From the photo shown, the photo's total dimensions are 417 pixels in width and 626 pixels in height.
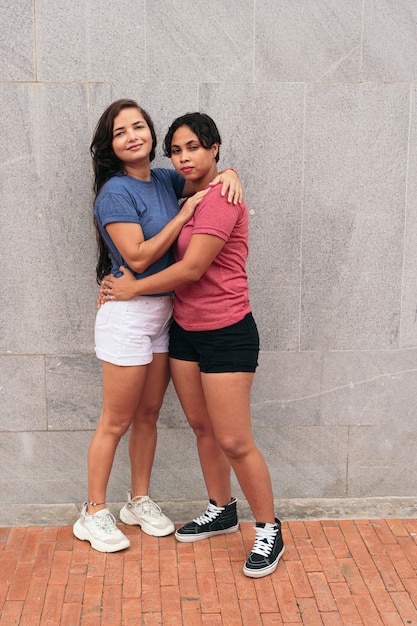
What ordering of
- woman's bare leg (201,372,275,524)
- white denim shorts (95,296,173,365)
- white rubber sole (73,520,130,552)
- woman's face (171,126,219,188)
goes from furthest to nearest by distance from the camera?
white rubber sole (73,520,130,552), white denim shorts (95,296,173,365), woman's bare leg (201,372,275,524), woman's face (171,126,219,188)

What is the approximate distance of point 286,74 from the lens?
12.3ft

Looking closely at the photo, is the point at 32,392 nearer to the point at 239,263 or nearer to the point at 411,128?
the point at 239,263

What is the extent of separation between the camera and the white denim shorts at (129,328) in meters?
3.45

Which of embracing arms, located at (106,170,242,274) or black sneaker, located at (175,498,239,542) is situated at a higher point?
embracing arms, located at (106,170,242,274)

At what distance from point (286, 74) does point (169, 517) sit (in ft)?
8.51

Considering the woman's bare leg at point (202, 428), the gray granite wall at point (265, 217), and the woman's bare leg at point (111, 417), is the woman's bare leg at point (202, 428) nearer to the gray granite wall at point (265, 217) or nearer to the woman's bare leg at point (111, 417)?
the woman's bare leg at point (111, 417)

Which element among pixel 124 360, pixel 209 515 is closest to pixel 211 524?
pixel 209 515

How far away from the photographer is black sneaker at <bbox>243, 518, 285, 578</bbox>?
336 centimetres

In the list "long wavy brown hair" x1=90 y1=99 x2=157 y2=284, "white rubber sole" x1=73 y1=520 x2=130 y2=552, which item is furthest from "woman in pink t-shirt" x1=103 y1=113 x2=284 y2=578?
"white rubber sole" x1=73 y1=520 x2=130 y2=552

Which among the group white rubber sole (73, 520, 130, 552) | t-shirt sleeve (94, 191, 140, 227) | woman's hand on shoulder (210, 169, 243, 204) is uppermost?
woman's hand on shoulder (210, 169, 243, 204)

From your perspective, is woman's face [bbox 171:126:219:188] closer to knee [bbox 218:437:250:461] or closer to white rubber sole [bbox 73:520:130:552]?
knee [bbox 218:437:250:461]

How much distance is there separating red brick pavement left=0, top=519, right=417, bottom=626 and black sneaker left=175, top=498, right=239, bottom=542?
0.04 m

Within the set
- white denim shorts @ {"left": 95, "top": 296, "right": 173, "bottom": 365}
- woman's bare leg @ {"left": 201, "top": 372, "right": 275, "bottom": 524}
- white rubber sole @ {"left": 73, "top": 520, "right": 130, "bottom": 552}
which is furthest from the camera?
white rubber sole @ {"left": 73, "top": 520, "right": 130, "bottom": 552}

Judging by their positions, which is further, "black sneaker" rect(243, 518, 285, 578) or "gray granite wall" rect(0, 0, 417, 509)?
"gray granite wall" rect(0, 0, 417, 509)
